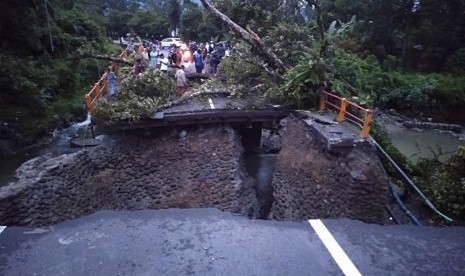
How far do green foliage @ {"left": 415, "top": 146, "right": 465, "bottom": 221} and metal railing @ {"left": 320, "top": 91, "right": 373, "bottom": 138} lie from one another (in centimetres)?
209

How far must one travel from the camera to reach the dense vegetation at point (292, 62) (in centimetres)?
1137

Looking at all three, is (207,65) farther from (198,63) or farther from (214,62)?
(198,63)

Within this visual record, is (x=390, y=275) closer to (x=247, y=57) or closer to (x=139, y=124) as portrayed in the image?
(x=139, y=124)

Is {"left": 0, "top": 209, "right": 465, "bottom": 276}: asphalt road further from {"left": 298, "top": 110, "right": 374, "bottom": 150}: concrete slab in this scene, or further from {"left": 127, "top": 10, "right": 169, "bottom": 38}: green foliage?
{"left": 127, "top": 10, "right": 169, "bottom": 38}: green foliage

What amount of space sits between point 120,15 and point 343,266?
55.9 meters

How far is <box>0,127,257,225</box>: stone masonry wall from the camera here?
9.12m

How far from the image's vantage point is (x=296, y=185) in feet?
33.2

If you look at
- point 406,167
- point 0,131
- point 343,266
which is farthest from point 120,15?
point 343,266

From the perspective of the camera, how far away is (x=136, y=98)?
11.6 meters

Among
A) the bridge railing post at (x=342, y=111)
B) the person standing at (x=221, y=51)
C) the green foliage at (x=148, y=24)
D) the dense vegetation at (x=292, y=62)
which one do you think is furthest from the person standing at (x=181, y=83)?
the green foliage at (x=148, y=24)

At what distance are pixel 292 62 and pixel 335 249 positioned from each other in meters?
10.2

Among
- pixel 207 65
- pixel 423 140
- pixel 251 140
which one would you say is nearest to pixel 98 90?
pixel 207 65

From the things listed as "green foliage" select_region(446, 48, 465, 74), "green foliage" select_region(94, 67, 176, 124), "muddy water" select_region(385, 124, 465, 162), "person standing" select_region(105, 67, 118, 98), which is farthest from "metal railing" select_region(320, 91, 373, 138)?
"green foliage" select_region(446, 48, 465, 74)

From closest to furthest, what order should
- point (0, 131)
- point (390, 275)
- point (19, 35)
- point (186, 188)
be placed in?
point (390, 275) → point (186, 188) → point (0, 131) → point (19, 35)
